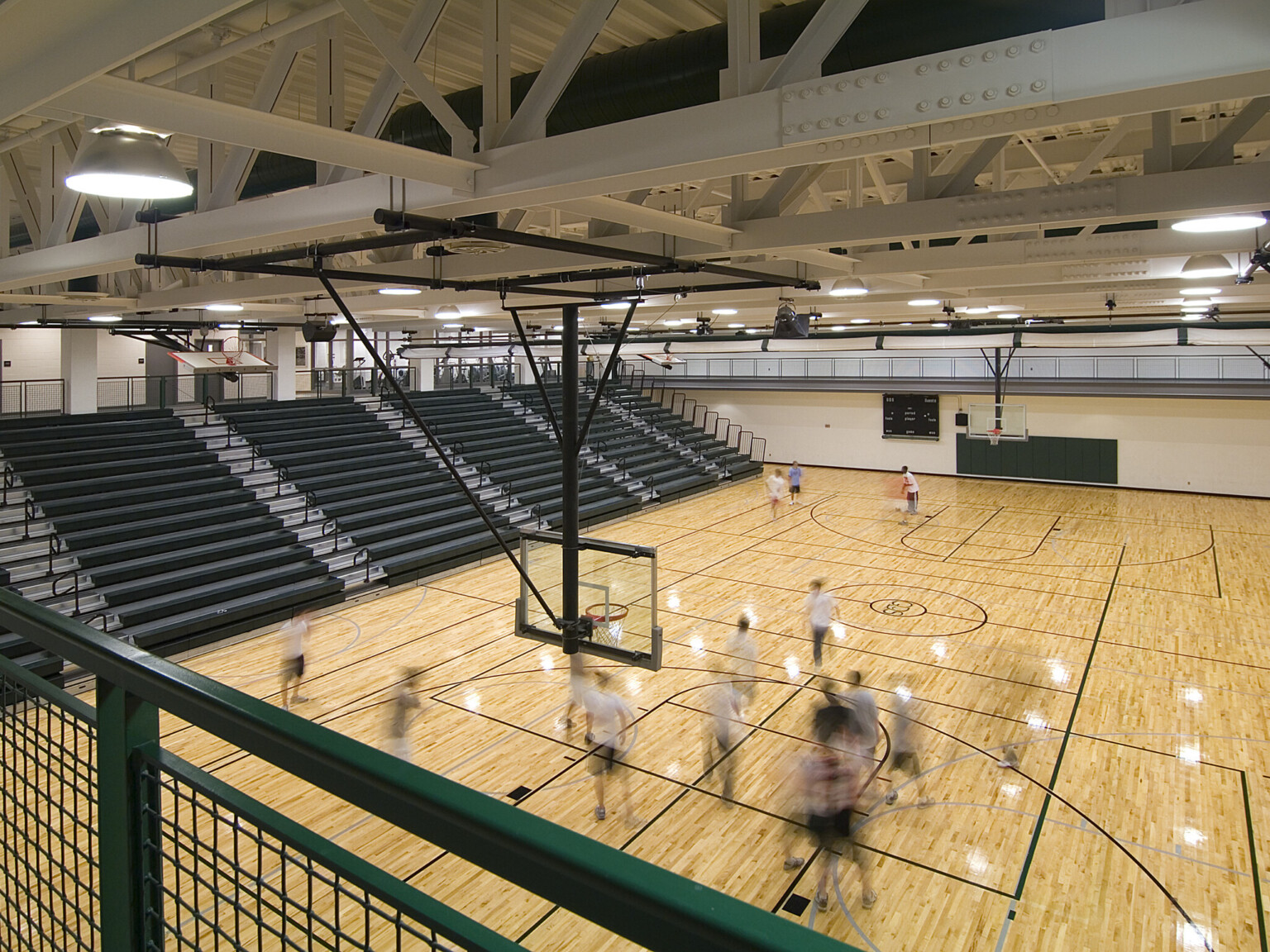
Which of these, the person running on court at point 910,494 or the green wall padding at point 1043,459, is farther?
the green wall padding at point 1043,459

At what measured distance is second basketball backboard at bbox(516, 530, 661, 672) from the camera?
10.3 m

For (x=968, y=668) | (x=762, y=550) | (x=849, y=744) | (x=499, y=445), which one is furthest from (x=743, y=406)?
(x=849, y=744)

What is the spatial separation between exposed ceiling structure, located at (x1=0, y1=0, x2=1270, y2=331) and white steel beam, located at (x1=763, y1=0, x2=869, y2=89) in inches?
0.4

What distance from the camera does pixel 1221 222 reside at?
263 inches

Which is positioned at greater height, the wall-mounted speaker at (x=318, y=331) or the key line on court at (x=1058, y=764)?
the wall-mounted speaker at (x=318, y=331)

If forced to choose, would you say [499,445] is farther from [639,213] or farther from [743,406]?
[639,213]

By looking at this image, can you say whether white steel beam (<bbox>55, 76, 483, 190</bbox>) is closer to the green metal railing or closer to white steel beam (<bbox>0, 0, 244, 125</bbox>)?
white steel beam (<bbox>0, 0, 244, 125</bbox>)

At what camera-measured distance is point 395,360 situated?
34156 mm

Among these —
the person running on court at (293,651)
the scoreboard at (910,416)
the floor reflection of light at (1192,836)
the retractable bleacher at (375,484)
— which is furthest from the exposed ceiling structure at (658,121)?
the scoreboard at (910,416)

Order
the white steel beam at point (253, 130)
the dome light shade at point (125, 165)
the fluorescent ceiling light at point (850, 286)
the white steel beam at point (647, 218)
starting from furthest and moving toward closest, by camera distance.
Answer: the fluorescent ceiling light at point (850, 286), the white steel beam at point (647, 218), the dome light shade at point (125, 165), the white steel beam at point (253, 130)

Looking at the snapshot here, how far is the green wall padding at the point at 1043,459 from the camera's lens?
92.9 feet

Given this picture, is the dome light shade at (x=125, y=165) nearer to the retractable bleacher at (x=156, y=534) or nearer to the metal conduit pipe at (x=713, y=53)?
the metal conduit pipe at (x=713, y=53)

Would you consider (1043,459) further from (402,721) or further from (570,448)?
(402,721)

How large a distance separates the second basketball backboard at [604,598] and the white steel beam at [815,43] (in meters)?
6.86
